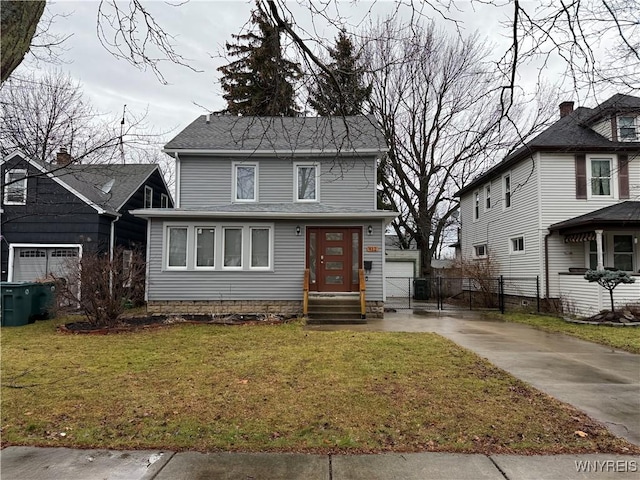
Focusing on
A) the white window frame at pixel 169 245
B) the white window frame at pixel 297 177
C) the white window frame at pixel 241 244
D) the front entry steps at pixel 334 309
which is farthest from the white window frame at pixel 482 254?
the white window frame at pixel 169 245

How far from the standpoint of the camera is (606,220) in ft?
39.0

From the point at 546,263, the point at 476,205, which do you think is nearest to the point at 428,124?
the point at 476,205

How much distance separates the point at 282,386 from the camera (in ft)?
16.2

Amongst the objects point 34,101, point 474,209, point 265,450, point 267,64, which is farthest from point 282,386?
point 474,209

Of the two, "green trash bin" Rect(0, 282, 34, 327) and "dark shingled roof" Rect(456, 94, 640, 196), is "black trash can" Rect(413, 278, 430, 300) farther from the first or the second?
"green trash bin" Rect(0, 282, 34, 327)

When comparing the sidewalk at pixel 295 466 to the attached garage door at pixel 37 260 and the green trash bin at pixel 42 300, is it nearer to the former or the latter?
the green trash bin at pixel 42 300

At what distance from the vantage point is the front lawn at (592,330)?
26.4ft

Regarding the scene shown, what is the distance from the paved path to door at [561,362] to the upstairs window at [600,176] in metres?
6.97

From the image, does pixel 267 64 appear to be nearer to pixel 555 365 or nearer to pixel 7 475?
pixel 7 475

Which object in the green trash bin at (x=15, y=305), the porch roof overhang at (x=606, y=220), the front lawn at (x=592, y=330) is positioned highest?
the porch roof overhang at (x=606, y=220)

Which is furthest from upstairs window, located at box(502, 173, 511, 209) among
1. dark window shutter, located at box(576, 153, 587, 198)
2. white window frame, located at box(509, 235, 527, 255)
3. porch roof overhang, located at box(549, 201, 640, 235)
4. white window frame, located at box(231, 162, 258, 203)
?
white window frame, located at box(231, 162, 258, 203)

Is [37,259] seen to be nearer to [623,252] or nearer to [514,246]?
[514,246]

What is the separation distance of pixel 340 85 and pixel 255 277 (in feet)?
27.7

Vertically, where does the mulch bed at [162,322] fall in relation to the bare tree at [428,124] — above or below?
below
